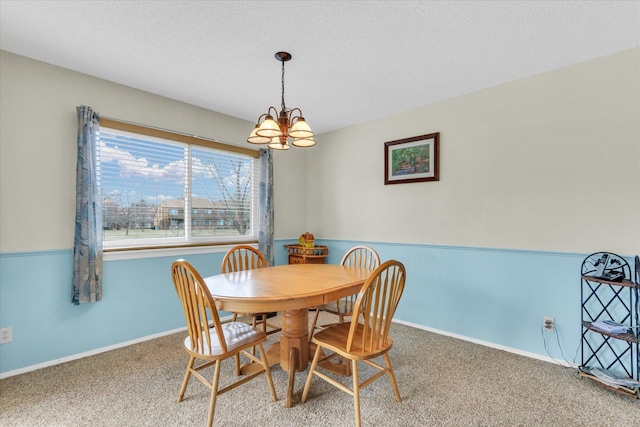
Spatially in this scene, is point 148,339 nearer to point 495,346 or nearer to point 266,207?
point 266,207

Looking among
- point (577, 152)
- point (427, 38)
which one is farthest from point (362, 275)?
point (577, 152)

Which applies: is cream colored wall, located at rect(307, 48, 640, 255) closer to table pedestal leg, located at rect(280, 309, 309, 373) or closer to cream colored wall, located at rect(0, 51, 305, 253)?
table pedestal leg, located at rect(280, 309, 309, 373)

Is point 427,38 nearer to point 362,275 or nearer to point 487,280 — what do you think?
point 362,275

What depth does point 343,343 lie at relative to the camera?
71.2 inches

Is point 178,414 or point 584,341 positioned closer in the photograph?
point 178,414

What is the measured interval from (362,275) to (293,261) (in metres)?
1.88

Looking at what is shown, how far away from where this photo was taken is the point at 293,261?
13.3 ft

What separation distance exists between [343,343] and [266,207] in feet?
7.64

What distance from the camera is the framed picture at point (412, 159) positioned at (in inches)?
126

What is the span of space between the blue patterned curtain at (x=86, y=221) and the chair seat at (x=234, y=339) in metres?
1.32

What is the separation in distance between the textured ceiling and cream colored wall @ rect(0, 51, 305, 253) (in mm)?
140

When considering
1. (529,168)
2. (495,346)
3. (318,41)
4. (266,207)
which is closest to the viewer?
(318,41)

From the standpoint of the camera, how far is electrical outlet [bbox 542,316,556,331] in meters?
2.49

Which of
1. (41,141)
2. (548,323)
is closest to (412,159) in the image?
(548,323)
